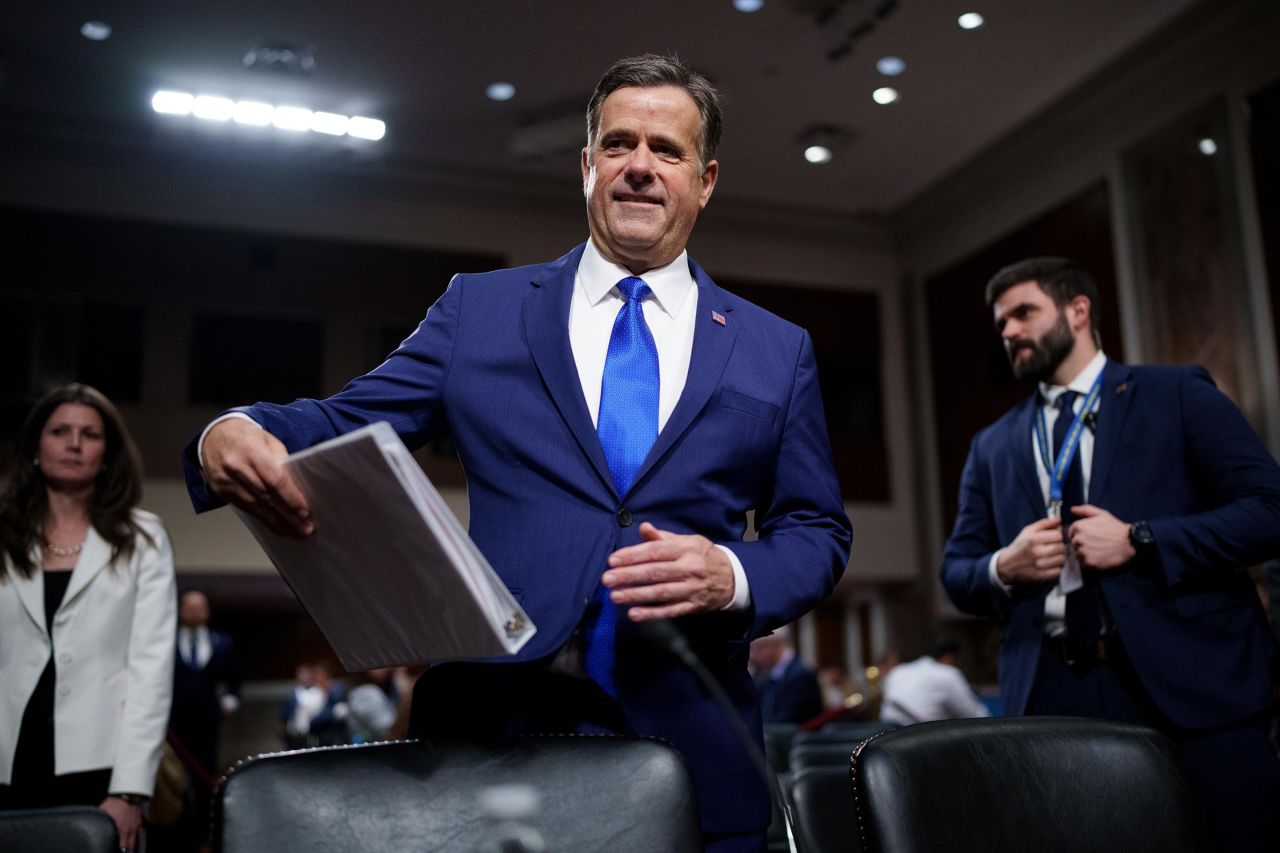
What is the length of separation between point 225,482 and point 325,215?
9.15 m

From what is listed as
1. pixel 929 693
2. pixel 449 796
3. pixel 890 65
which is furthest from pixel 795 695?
pixel 449 796

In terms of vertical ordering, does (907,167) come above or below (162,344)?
above

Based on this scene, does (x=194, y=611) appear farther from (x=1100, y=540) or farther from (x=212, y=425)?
(x=212, y=425)

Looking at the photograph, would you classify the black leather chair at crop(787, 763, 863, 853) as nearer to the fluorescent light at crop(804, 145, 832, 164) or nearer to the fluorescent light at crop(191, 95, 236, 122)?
the fluorescent light at crop(191, 95, 236, 122)

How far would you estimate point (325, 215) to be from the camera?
9.75m

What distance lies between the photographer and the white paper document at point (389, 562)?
0.96m

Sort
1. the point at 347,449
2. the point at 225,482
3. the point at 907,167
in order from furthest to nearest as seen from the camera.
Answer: the point at 907,167 < the point at 225,482 < the point at 347,449

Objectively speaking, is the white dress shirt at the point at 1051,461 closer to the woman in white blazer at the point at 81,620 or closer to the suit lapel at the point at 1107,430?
the suit lapel at the point at 1107,430

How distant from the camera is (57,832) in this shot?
1.24m

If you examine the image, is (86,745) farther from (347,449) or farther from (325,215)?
(325,215)

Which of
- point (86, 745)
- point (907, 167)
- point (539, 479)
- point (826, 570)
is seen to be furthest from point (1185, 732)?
point (907, 167)

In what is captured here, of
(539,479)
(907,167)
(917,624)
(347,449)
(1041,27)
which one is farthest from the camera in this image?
(917,624)

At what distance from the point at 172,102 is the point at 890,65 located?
5.23 meters

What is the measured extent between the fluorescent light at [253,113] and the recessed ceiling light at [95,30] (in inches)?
37.0
